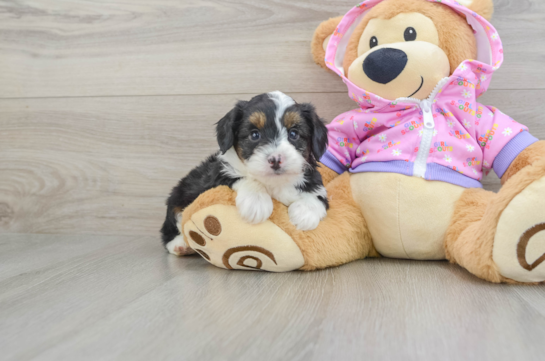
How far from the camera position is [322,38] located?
1.79 metres

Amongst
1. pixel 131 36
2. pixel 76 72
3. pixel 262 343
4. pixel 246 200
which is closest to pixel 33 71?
pixel 76 72

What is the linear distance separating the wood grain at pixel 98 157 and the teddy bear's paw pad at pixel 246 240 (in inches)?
30.1

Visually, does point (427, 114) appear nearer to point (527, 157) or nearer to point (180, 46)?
point (527, 157)

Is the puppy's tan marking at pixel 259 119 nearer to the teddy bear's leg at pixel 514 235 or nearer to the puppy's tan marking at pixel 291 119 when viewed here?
the puppy's tan marking at pixel 291 119

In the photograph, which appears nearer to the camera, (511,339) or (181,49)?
(511,339)

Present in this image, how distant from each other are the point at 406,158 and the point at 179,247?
997 millimetres

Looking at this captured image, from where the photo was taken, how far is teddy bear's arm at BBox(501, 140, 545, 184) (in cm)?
139

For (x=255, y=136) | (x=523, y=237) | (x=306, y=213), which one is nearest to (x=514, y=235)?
(x=523, y=237)

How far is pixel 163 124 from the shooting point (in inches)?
84.7

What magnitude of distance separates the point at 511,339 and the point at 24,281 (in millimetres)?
1448

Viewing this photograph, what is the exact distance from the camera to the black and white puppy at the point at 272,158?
4.28 feet

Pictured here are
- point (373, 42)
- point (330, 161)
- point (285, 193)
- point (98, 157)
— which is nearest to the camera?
point (285, 193)

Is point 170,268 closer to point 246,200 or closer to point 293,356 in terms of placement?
point 246,200

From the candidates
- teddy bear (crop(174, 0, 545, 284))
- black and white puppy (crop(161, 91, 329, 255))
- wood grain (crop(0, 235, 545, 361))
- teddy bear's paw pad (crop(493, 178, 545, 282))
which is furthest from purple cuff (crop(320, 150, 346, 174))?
teddy bear's paw pad (crop(493, 178, 545, 282))
